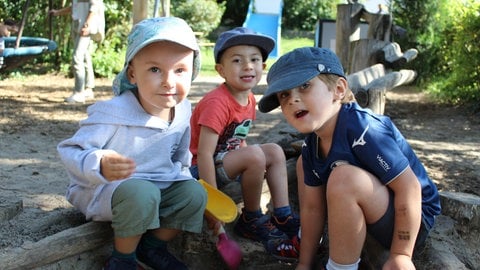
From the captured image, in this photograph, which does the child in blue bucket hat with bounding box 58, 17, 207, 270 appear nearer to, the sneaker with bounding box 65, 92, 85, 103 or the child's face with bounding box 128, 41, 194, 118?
the child's face with bounding box 128, 41, 194, 118

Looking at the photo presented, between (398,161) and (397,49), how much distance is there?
478 centimetres

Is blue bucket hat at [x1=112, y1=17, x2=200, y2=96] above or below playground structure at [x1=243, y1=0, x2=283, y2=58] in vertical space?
above

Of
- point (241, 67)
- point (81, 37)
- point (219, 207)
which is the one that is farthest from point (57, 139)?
point (219, 207)

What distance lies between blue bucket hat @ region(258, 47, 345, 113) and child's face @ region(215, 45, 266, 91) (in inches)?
28.0

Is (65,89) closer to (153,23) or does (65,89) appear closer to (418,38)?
(418,38)

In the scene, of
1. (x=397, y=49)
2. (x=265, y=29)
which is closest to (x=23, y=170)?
(x=397, y=49)

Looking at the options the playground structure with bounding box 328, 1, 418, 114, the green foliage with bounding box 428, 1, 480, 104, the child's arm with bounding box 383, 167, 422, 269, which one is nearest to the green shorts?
the child's arm with bounding box 383, 167, 422, 269

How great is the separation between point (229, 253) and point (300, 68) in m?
0.84

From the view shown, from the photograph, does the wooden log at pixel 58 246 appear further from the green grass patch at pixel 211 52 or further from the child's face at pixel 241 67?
the green grass patch at pixel 211 52

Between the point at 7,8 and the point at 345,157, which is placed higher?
the point at 345,157

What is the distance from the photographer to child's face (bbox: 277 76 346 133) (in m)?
2.01

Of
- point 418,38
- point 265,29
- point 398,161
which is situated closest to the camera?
point 398,161

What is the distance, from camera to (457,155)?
16.0 ft

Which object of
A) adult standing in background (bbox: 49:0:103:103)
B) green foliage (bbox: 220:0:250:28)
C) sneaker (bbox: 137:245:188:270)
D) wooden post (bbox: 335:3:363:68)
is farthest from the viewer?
green foliage (bbox: 220:0:250:28)
